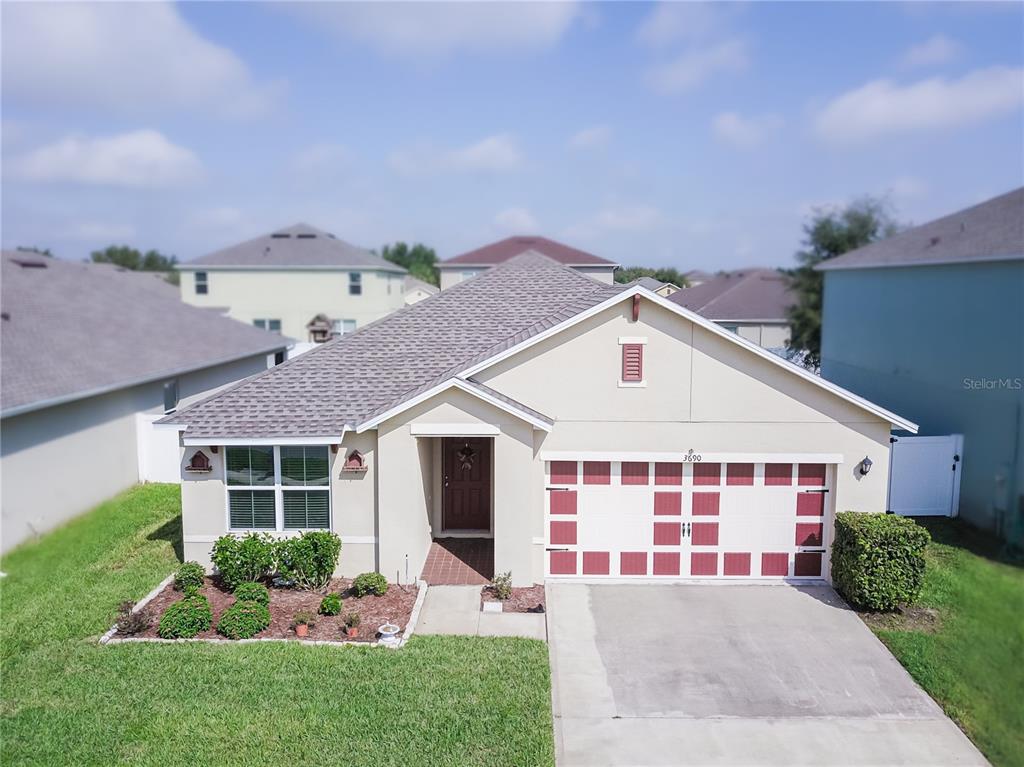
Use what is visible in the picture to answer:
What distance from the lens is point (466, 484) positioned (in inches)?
595

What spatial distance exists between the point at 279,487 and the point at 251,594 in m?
1.99

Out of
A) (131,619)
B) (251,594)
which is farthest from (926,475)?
(131,619)

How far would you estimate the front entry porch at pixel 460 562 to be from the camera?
1290cm

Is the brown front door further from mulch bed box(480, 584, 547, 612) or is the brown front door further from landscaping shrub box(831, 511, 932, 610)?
landscaping shrub box(831, 511, 932, 610)

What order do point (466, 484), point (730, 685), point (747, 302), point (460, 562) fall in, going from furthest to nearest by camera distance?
1. point (466, 484)
2. point (460, 562)
3. point (730, 685)
4. point (747, 302)

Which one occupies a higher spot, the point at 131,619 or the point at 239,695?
the point at 131,619

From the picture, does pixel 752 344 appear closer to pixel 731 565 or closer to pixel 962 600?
pixel 731 565

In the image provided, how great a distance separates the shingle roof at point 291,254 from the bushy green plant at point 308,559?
103 ft

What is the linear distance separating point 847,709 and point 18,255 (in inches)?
906

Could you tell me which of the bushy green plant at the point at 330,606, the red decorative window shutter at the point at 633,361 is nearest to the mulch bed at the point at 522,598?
the bushy green plant at the point at 330,606

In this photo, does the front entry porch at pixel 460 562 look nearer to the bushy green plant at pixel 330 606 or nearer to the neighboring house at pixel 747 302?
the bushy green plant at pixel 330 606

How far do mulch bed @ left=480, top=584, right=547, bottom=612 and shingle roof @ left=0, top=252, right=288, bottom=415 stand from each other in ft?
25.2

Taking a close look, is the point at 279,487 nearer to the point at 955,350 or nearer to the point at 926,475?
the point at 926,475

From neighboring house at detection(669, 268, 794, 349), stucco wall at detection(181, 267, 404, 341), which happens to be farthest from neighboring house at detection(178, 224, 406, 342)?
neighboring house at detection(669, 268, 794, 349)
